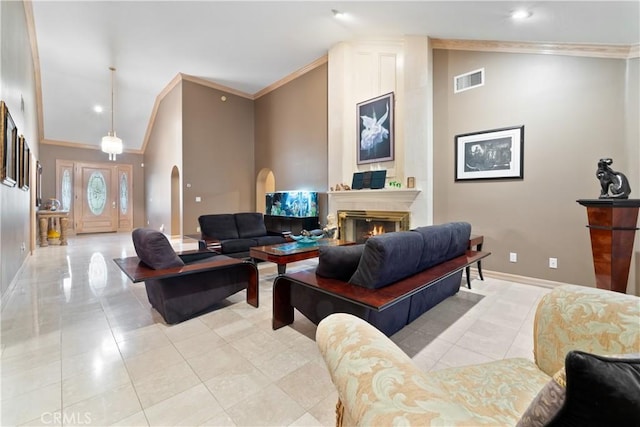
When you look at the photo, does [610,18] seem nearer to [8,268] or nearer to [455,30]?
[455,30]

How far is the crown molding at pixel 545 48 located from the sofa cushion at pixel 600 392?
410 cm

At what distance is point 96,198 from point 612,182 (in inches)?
476


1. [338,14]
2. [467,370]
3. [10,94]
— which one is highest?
[338,14]

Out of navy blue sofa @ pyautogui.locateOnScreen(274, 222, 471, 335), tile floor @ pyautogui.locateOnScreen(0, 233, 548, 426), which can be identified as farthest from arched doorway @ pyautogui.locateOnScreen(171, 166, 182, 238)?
navy blue sofa @ pyautogui.locateOnScreen(274, 222, 471, 335)

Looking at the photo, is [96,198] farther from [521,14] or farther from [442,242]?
[521,14]

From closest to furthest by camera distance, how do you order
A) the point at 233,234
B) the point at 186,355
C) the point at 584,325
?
the point at 584,325 < the point at 186,355 < the point at 233,234

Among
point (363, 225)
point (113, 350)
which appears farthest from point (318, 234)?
point (113, 350)

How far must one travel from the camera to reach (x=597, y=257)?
2422 millimetres

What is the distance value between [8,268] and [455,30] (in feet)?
20.4

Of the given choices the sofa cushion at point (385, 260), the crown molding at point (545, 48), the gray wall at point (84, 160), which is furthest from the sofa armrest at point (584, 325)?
the gray wall at point (84, 160)

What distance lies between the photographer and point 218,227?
4.65 meters

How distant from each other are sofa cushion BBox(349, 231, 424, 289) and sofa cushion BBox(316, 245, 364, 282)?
128mm

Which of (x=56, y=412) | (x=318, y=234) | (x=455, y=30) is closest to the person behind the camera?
(x=56, y=412)

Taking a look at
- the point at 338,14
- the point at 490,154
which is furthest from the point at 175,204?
the point at 490,154
